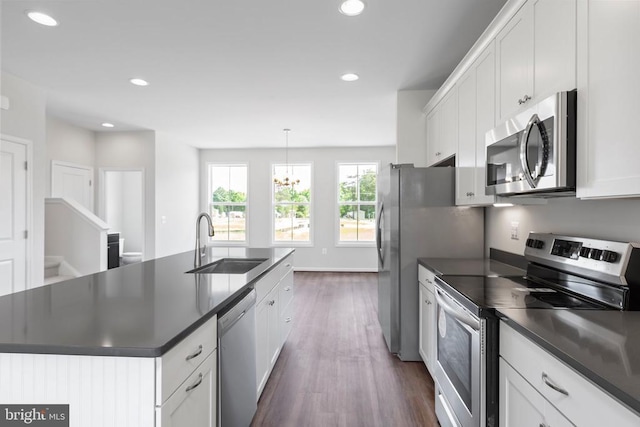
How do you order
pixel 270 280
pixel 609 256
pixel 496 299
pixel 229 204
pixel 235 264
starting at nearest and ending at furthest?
pixel 609 256, pixel 496 299, pixel 270 280, pixel 235 264, pixel 229 204

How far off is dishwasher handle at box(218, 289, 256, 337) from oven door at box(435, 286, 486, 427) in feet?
3.53

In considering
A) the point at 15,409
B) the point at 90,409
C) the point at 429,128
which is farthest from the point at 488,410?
the point at 429,128

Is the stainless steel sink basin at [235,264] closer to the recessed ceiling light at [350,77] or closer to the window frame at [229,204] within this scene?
the recessed ceiling light at [350,77]

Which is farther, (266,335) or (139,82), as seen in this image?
(139,82)

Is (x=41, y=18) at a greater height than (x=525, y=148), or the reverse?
(x=41, y=18)

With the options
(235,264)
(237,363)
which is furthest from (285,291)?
(237,363)

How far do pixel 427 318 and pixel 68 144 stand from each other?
5.97 m

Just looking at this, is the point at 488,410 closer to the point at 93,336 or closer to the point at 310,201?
the point at 93,336

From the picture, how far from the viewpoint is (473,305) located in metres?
1.49

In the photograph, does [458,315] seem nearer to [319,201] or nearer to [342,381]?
[342,381]

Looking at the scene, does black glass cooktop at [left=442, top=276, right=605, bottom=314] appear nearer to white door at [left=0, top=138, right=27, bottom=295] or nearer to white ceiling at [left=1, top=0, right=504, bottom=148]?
white ceiling at [left=1, top=0, right=504, bottom=148]

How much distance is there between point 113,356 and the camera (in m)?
0.97

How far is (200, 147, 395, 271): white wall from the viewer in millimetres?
7211

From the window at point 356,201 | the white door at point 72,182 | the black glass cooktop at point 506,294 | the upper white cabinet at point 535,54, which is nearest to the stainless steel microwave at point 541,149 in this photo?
the upper white cabinet at point 535,54
